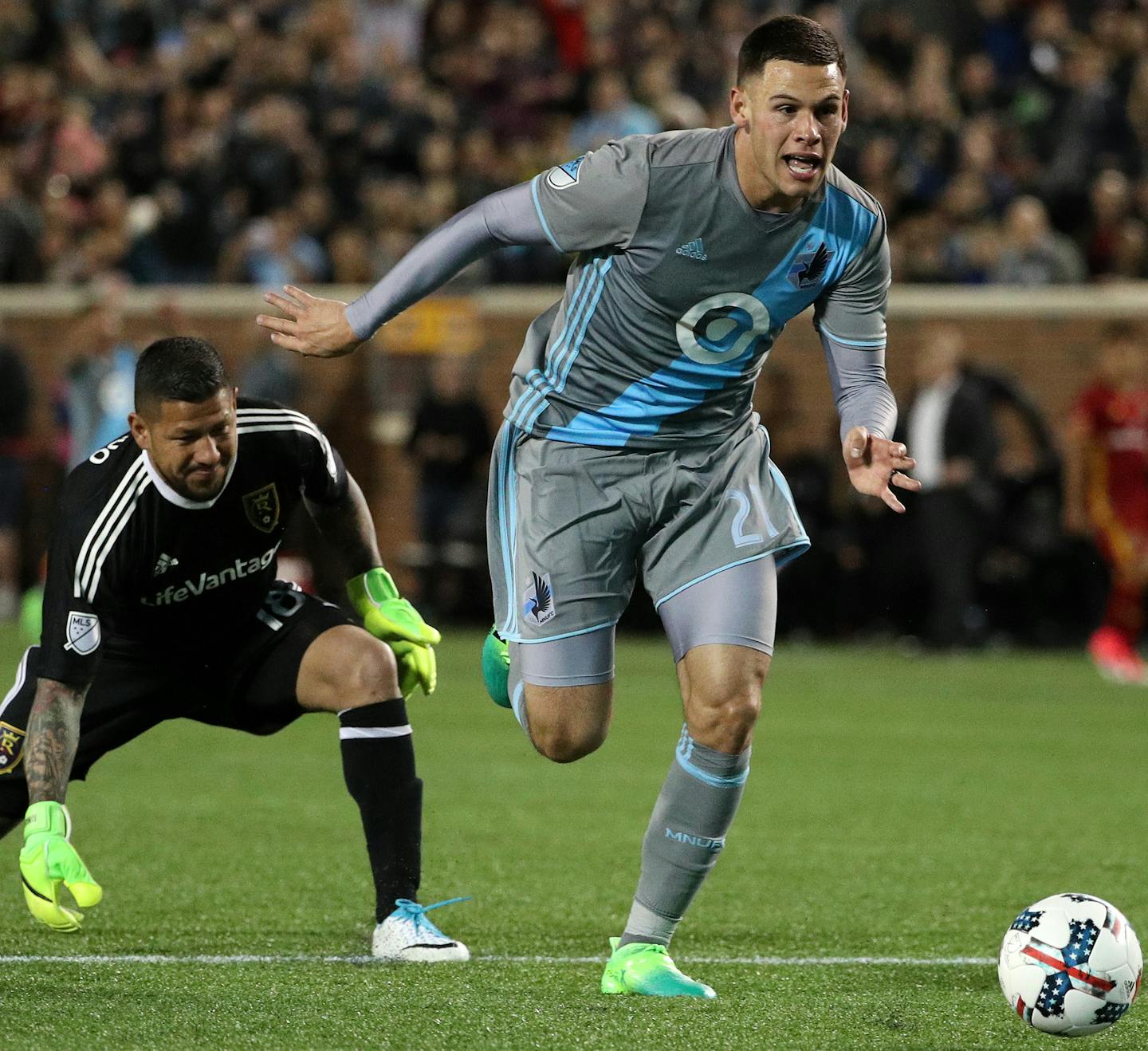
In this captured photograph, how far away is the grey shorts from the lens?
508 cm

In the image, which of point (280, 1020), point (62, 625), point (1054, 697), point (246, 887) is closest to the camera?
point (280, 1020)

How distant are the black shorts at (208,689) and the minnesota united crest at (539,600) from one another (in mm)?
710

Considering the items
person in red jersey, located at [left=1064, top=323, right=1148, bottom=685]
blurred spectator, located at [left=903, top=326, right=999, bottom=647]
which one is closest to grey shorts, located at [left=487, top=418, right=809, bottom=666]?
person in red jersey, located at [left=1064, top=323, right=1148, bottom=685]

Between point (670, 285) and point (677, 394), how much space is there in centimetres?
30

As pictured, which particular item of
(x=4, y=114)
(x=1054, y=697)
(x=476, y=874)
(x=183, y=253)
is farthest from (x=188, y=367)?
(x=4, y=114)

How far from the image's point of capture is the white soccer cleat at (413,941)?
5.31 meters

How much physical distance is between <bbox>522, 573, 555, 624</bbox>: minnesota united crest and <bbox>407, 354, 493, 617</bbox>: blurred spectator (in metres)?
9.90

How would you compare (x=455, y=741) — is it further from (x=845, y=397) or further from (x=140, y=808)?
(x=845, y=397)

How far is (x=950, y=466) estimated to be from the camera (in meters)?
14.0

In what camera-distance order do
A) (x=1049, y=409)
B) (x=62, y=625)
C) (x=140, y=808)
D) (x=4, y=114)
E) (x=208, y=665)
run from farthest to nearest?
1. (x=4, y=114)
2. (x=1049, y=409)
3. (x=140, y=808)
4. (x=208, y=665)
5. (x=62, y=625)

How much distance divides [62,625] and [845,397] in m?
2.04

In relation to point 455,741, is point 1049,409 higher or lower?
higher

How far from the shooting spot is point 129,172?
16891 millimetres

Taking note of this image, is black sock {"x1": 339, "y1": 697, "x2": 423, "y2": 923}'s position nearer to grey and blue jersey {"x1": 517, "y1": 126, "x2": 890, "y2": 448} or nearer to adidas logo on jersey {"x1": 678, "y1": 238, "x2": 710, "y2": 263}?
grey and blue jersey {"x1": 517, "y1": 126, "x2": 890, "y2": 448}
